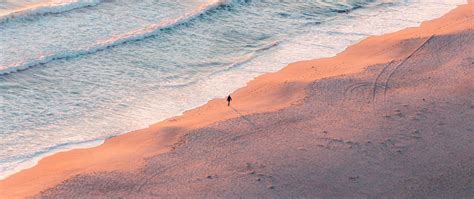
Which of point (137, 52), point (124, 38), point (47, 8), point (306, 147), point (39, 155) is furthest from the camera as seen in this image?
point (47, 8)

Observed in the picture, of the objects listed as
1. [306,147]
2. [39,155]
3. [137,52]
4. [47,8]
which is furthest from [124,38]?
[306,147]

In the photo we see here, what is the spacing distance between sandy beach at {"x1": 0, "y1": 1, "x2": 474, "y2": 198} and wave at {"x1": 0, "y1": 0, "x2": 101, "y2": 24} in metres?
6.43

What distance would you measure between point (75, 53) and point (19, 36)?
1.75 meters

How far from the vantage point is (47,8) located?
1891 centimetres

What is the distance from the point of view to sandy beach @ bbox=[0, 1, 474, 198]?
1062cm

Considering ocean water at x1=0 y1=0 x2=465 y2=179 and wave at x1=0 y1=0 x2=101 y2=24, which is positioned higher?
wave at x1=0 y1=0 x2=101 y2=24

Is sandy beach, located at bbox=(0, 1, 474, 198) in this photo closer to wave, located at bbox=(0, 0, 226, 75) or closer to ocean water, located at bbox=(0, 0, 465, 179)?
ocean water, located at bbox=(0, 0, 465, 179)

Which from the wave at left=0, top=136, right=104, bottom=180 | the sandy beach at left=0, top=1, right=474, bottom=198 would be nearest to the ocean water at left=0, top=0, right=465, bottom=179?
the wave at left=0, top=136, right=104, bottom=180

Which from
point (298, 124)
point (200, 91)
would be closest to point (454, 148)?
point (298, 124)

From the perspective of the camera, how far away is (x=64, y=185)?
1084 centimetres

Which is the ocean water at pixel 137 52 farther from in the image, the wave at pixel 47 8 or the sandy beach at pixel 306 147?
the sandy beach at pixel 306 147

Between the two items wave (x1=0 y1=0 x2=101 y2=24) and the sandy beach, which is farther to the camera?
wave (x1=0 y1=0 x2=101 y2=24)

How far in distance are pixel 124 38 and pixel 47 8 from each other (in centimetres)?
273

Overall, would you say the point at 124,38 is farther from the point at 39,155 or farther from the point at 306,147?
the point at 306,147
